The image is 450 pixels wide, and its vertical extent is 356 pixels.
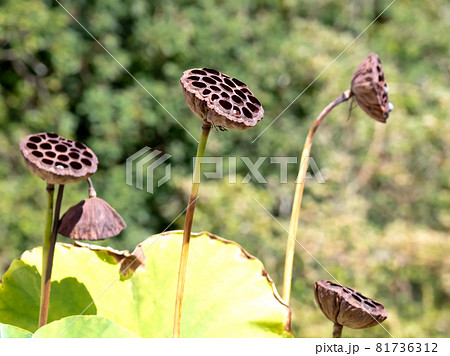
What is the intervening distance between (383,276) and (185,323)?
1921 mm

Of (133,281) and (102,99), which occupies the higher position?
(102,99)

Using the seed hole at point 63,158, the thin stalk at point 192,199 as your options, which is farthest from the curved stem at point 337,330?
the seed hole at point 63,158

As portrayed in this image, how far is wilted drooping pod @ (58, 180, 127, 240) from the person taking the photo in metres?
0.38

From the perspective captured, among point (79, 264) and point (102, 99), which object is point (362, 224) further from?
point (79, 264)

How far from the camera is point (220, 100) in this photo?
13.3 inches

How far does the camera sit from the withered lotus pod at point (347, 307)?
14.7 inches

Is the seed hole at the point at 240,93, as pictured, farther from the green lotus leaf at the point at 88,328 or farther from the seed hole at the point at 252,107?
the green lotus leaf at the point at 88,328

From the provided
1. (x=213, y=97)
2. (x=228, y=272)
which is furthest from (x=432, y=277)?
(x=213, y=97)

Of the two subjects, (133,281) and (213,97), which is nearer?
(213,97)

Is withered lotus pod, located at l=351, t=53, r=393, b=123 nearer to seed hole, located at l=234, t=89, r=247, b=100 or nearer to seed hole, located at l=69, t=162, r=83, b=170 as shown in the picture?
seed hole, located at l=234, t=89, r=247, b=100

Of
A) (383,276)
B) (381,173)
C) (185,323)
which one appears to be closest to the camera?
(185,323)

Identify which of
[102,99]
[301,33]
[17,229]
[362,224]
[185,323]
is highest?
[301,33]

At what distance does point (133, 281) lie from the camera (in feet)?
1.56

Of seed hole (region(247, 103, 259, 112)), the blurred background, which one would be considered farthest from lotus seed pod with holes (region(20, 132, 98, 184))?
the blurred background
